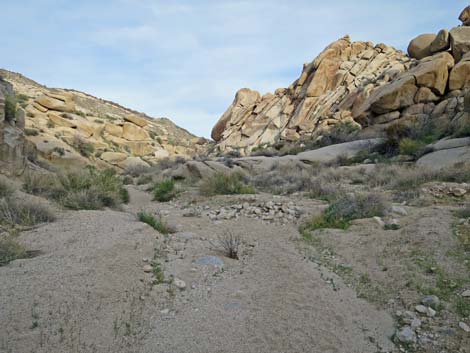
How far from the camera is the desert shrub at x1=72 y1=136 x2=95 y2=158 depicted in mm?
26141

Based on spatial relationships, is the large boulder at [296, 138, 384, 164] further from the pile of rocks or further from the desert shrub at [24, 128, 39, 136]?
the desert shrub at [24, 128, 39, 136]

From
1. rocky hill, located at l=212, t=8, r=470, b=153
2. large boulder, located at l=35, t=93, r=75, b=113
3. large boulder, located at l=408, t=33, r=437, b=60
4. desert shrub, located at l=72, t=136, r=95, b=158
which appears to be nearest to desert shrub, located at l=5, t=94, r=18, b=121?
desert shrub, located at l=72, t=136, r=95, b=158

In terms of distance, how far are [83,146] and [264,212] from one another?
21967 mm

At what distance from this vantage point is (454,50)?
22578 mm

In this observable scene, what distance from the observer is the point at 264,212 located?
8.34 metres

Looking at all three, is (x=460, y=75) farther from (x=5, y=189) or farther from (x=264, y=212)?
A: (x=5, y=189)

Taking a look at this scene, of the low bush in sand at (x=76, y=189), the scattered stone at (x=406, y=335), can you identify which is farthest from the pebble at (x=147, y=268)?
the low bush in sand at (x=76, y=189)

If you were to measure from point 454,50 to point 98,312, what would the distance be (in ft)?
→ 84.1

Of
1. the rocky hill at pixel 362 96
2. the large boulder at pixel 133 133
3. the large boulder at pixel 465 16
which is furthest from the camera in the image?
the large boulder at pixel 133 133

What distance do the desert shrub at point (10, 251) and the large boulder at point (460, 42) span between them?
81.6ft

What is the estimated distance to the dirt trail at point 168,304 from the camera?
3.05 metres

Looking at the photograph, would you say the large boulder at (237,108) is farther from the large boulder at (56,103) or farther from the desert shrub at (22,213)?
the desert shrub at (22,213)

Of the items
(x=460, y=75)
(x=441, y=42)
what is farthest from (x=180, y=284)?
(x=441, y=42)

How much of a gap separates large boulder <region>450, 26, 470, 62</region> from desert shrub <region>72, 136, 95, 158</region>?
2459 centimetres
